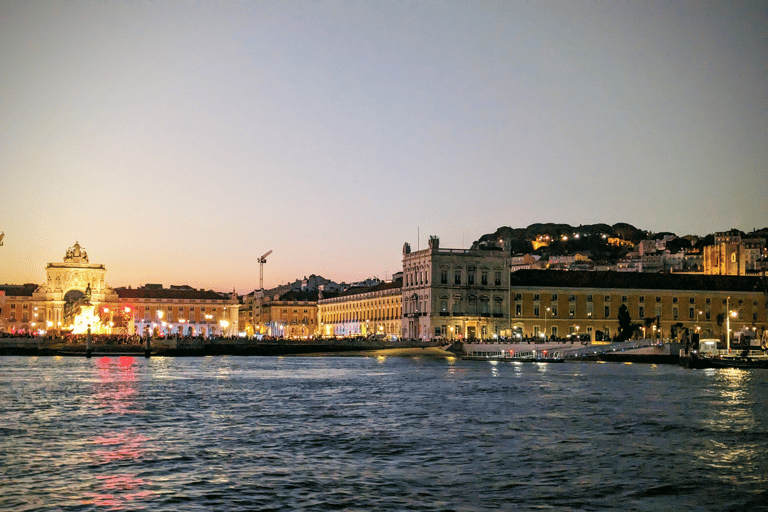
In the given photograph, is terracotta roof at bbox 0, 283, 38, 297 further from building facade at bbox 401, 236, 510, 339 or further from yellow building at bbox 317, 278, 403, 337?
building facade at bbox 401, 236, 510, 339

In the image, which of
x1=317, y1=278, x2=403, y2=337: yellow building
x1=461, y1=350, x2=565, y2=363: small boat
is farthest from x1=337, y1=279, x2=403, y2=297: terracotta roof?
x1=461, y1=350, x2=565, y2=363: small boat

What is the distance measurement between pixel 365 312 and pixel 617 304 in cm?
3724

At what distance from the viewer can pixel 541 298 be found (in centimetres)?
11706

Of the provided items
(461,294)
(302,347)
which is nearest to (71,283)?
(302,347)

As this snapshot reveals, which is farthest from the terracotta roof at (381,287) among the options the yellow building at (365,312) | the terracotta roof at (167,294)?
the terracotta roof at (167,294)

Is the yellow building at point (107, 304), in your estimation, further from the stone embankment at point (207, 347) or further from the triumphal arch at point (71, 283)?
the stone embankment at point (207, 347)

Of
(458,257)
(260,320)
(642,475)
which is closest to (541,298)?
(458,257)

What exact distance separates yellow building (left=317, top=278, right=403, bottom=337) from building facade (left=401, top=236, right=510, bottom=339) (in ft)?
32.5

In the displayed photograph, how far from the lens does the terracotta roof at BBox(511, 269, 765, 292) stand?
117625 mm

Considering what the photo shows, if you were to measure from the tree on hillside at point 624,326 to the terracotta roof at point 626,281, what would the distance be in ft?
24.6

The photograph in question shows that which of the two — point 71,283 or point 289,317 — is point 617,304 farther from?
point 71,283

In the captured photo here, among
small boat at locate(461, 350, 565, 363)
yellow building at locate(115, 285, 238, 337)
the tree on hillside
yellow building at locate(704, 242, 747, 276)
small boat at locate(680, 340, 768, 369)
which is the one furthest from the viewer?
yellow building at locate(704, 242, 747, 276)

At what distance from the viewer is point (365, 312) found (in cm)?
14062

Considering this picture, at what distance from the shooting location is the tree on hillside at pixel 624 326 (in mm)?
107562
